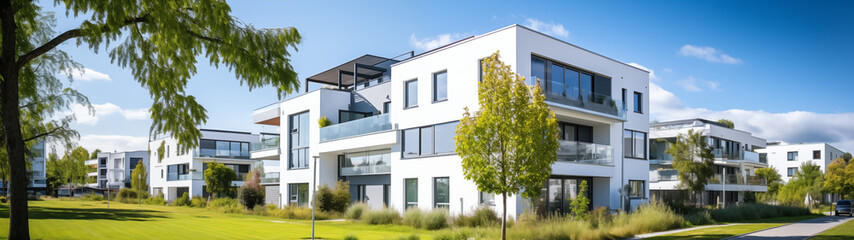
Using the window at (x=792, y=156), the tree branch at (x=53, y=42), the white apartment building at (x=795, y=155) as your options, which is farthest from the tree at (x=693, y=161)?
the window at (x=792, y=156)

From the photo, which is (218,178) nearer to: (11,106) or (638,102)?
(638,102)

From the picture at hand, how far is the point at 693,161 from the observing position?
33.9 meters

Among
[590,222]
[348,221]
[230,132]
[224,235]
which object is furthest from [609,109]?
[230,132]

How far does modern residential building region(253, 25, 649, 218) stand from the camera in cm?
2466

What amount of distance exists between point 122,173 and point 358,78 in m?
67.1

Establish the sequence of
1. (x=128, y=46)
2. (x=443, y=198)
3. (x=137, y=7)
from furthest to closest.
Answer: (x=443, y=198) < (x=128, y=46) < (x=137, y=7)

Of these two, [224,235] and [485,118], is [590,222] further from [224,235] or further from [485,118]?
[224,235]

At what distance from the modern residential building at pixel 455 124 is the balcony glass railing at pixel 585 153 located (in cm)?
4

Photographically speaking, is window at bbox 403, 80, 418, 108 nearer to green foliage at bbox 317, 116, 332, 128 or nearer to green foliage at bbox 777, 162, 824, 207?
green foliage at bbox 317, 116, 332, 128

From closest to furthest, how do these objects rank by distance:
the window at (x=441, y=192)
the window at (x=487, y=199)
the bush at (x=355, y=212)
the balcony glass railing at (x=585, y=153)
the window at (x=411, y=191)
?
the window at (x=487, y=199) → the balcony glass railing at (x=585, y=153) → the window at (x=441, y=192) → the window at (x=411, y=191) → the bush at (x=355, y=212)

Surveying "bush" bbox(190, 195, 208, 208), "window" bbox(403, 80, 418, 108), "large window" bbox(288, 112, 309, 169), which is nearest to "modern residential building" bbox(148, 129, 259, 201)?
"bush" bbox(190, 195, 208, 208)

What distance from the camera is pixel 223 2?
10.7m

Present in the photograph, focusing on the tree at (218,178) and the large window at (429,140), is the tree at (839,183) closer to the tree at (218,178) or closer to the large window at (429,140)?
the large window at (429,140)

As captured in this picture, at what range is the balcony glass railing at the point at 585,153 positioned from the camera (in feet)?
80.6
